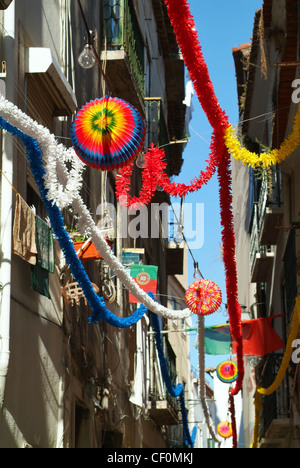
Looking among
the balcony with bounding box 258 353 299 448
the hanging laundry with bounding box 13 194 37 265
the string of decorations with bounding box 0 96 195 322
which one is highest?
the string of decorations with bounding box 0 96 195 322

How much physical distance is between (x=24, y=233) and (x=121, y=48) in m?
7.25

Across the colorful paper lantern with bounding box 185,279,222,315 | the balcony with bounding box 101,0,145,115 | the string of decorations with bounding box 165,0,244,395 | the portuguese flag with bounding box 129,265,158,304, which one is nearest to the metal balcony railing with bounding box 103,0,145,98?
the balcony with bounding box 101,0,145,115

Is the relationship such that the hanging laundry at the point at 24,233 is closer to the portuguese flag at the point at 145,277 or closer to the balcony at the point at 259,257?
the portuguese flag at the point at 145,277

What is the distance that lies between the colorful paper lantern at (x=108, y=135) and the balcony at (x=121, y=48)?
6969 mm

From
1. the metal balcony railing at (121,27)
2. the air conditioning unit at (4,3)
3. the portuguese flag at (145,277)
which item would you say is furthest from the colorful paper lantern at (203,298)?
the air conditioning unit at (4,3)

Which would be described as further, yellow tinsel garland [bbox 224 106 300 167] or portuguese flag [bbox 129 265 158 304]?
portuguese flag [bbox 129 265 158 304]

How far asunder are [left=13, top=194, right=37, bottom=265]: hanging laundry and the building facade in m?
0.04

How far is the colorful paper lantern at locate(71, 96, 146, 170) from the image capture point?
924 cm

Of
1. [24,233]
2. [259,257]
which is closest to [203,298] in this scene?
[24,233]

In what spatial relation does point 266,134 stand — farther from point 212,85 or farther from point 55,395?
point 212,85

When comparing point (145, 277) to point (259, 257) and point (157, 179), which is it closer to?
point (157, 179)

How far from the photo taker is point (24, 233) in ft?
33.0

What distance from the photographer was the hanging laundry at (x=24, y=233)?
981 centimetres

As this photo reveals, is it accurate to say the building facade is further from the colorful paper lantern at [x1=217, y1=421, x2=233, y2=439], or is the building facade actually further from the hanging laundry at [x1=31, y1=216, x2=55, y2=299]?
the colorful paper lantern at [x1=217, y1=421, x2=233, y2=439]
